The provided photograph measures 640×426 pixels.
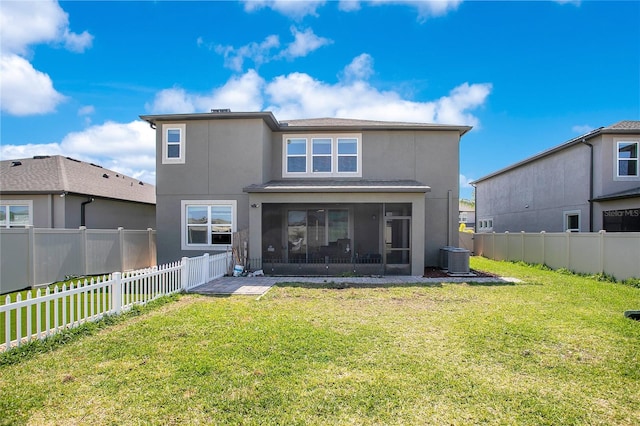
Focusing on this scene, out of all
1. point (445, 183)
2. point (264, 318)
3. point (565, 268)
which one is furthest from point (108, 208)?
point (565, 268)

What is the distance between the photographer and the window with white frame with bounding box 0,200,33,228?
13.7 m

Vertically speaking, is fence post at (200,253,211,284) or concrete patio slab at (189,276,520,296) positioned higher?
fence post at (200,253,211,284)

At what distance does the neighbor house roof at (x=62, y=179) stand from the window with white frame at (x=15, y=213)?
569 mm

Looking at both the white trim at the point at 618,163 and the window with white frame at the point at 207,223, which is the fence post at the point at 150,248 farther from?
the white trim at the point at 618,163

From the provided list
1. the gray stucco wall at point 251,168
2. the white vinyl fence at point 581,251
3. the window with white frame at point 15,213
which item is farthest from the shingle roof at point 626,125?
the window with white frame at point 15,213

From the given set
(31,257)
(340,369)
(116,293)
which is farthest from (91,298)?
(31,257)

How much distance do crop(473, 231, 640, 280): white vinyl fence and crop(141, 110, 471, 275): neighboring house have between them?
13.7 ft

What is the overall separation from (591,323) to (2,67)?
1775 cm

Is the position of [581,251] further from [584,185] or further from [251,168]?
[251,168]

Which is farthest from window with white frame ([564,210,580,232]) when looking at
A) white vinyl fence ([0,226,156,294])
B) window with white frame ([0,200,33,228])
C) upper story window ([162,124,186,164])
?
window with white frame ([0,200,33,228])

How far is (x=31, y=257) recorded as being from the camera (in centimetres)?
966

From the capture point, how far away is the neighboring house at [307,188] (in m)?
12.1

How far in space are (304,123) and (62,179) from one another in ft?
35.5

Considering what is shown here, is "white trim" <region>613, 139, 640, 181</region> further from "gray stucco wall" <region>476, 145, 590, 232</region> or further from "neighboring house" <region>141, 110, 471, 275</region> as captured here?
"neighboring house" <region>141, 110, 471, 275</region>
